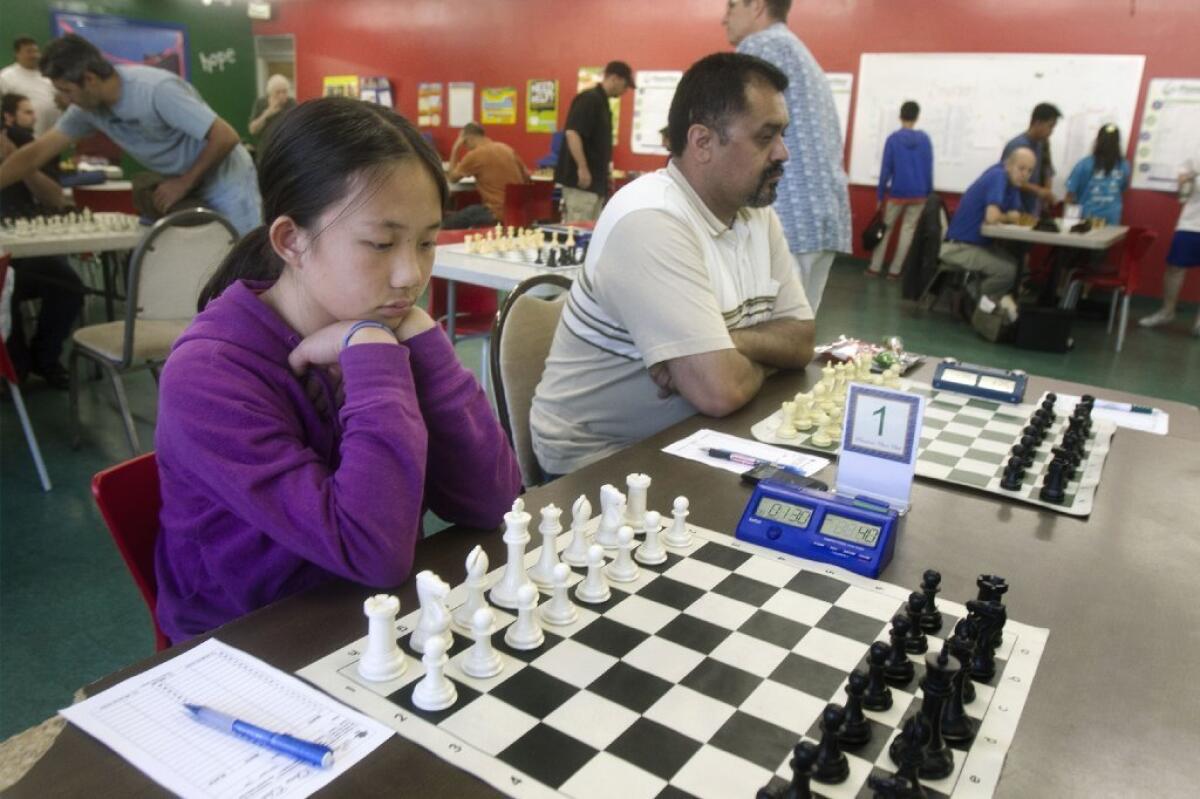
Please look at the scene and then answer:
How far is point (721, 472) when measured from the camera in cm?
147

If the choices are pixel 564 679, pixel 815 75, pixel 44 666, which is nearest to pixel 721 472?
pixel 564 679

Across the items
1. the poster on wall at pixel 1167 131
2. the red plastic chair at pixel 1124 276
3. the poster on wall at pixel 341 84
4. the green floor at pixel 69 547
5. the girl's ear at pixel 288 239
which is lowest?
the green floor at pixel 69 547

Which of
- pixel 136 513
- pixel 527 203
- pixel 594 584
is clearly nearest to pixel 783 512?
pixel 594 584

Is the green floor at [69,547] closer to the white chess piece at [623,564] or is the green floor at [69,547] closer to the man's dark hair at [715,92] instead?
the white chess piece at [623,564]

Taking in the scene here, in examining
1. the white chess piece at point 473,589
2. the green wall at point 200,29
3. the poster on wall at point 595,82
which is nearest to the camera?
the white chess piece at point 473,589

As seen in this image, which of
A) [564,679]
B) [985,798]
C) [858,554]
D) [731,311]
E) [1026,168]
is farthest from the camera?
[1026,168]

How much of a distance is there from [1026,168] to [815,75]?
4.27 m

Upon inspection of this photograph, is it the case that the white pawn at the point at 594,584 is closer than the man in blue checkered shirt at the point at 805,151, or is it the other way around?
the white pawn at the point at 594,584

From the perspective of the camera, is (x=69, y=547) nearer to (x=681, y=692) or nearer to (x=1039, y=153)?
(x=681, y=692)

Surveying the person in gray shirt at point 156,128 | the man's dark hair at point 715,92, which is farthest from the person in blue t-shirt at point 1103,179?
the person in gray shirt at point 156,128

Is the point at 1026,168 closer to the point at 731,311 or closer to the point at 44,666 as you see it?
the point at 731,311

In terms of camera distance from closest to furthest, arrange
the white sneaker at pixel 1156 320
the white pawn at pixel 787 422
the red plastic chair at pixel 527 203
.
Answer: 1. the white pawn at pixel 787 422
2. the red plastic chair at pixel 527 203
3. the white sneaker at pixel 1156 320

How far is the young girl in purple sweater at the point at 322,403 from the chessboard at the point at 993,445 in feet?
2.28

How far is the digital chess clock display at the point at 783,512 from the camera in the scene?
3.89ft
